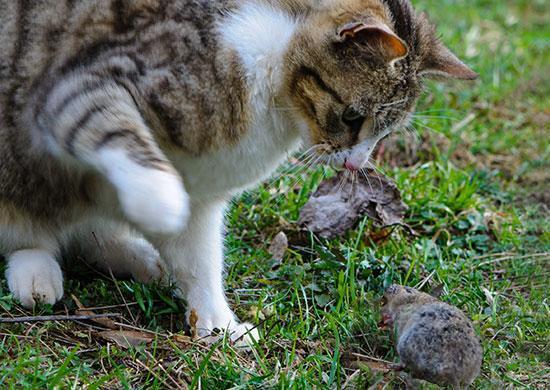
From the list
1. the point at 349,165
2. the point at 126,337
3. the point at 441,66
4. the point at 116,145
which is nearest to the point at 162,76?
the point at 116,145

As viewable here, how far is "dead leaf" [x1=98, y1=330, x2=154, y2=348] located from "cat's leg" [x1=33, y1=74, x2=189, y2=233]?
42cm

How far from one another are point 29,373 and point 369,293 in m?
1.18

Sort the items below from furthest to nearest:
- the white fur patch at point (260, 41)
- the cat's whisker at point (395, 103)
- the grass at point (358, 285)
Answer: the cat's whisker at point (395, 103)
the white fur patch at point (260, 41)
the grass at point (358, 285)

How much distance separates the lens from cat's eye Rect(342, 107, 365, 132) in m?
2.88

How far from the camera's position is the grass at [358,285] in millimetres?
2594

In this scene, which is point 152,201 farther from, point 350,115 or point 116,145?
point 350,115

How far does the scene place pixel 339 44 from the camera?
2.79 meters

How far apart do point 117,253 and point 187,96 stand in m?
0.79

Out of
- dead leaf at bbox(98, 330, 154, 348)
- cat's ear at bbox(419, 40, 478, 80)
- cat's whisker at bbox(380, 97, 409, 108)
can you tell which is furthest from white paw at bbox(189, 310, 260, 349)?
cat's ear at bbox(419, 40, 478, 80)

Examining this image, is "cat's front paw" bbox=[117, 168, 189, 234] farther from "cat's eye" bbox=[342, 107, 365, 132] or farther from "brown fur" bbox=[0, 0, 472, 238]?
"cat's eye" bbox=[342, 107, 365, 132]

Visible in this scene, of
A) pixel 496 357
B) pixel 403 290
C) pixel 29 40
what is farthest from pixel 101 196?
pixel 496 357

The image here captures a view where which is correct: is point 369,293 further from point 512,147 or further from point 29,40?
point 512,147

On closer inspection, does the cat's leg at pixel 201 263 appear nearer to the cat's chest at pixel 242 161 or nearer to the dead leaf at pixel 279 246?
the cat's chest at pixel 242 161

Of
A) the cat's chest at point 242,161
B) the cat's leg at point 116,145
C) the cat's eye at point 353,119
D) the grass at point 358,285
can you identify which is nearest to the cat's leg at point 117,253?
the grass at point 358,285
